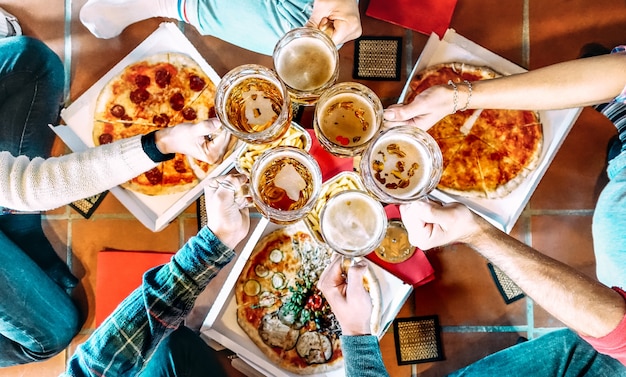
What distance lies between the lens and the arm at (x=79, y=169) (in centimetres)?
178

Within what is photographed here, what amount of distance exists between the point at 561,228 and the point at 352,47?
1.19 m

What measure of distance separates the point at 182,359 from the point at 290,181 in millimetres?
896

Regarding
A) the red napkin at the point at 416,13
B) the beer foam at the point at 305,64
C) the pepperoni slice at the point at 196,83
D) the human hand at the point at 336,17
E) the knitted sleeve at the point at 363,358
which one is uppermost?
the red napkin at the point at 416,13

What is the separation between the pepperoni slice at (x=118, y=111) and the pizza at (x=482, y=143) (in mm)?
1232

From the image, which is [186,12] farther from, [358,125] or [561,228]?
[561,228]

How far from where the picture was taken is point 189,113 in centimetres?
213

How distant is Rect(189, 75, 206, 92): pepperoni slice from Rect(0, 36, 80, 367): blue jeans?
1.92ft

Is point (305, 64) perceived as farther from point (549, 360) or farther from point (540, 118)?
point (549, 360)

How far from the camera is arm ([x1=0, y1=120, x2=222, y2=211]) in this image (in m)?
1.78

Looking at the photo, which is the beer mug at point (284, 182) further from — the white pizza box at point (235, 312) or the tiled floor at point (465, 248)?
the tiled floor at point (465, 248)

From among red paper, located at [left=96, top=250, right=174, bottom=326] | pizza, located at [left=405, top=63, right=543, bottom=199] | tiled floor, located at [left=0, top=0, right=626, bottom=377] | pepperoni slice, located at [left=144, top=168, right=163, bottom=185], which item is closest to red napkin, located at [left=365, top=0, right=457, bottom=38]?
tiled floor, located at [left=0, top=0, right=626, bottom=377]

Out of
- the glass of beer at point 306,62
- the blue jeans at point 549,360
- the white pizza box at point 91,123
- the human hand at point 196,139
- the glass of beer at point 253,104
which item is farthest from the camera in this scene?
the white pizza box at point 91,123

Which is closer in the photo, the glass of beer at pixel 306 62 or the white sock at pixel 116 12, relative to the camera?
the glass of beer at pixel 306 62

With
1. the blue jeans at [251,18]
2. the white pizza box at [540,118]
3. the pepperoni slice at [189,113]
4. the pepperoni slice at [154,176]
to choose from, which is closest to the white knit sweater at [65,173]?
the pepperoni slice at [154,176]
